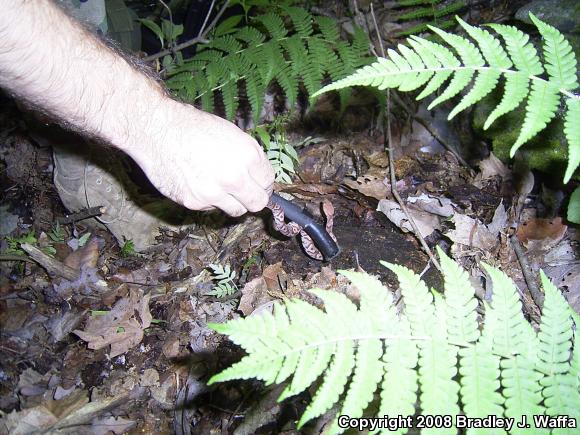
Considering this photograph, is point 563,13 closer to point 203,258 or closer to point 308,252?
point 308,252

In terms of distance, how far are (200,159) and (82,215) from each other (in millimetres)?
2475

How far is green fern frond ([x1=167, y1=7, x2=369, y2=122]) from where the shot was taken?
3.13 metres

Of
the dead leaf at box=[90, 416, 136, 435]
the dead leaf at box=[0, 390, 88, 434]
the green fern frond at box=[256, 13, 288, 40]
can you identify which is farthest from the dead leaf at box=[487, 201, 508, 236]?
the dead leaf at box=[0, 390, 88, 434]

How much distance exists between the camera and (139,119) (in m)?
1.97

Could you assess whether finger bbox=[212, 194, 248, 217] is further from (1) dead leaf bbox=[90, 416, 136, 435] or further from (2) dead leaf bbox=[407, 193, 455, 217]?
(1) dead leaf bbox=[90, 416, 136, 435]

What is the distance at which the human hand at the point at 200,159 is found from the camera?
1904 mm

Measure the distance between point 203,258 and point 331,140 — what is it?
58.2 inches

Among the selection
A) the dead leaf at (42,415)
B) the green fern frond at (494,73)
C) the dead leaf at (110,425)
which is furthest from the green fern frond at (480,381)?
the dead leaf at (42,415)

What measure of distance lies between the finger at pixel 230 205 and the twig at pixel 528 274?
161 cm

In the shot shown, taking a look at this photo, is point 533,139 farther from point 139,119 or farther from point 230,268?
point 139,119

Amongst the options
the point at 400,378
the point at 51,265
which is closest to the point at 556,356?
the point at 400,378

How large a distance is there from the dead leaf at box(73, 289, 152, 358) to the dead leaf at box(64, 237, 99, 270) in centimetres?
57

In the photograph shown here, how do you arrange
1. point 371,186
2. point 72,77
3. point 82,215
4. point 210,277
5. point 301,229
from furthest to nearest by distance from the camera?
point 82,215, point 210,277, point 371,186, point 301,229, point 72,77

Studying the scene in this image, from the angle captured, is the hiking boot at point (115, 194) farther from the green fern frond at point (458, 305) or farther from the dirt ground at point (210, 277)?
the green fern frond at point (458, 305)
